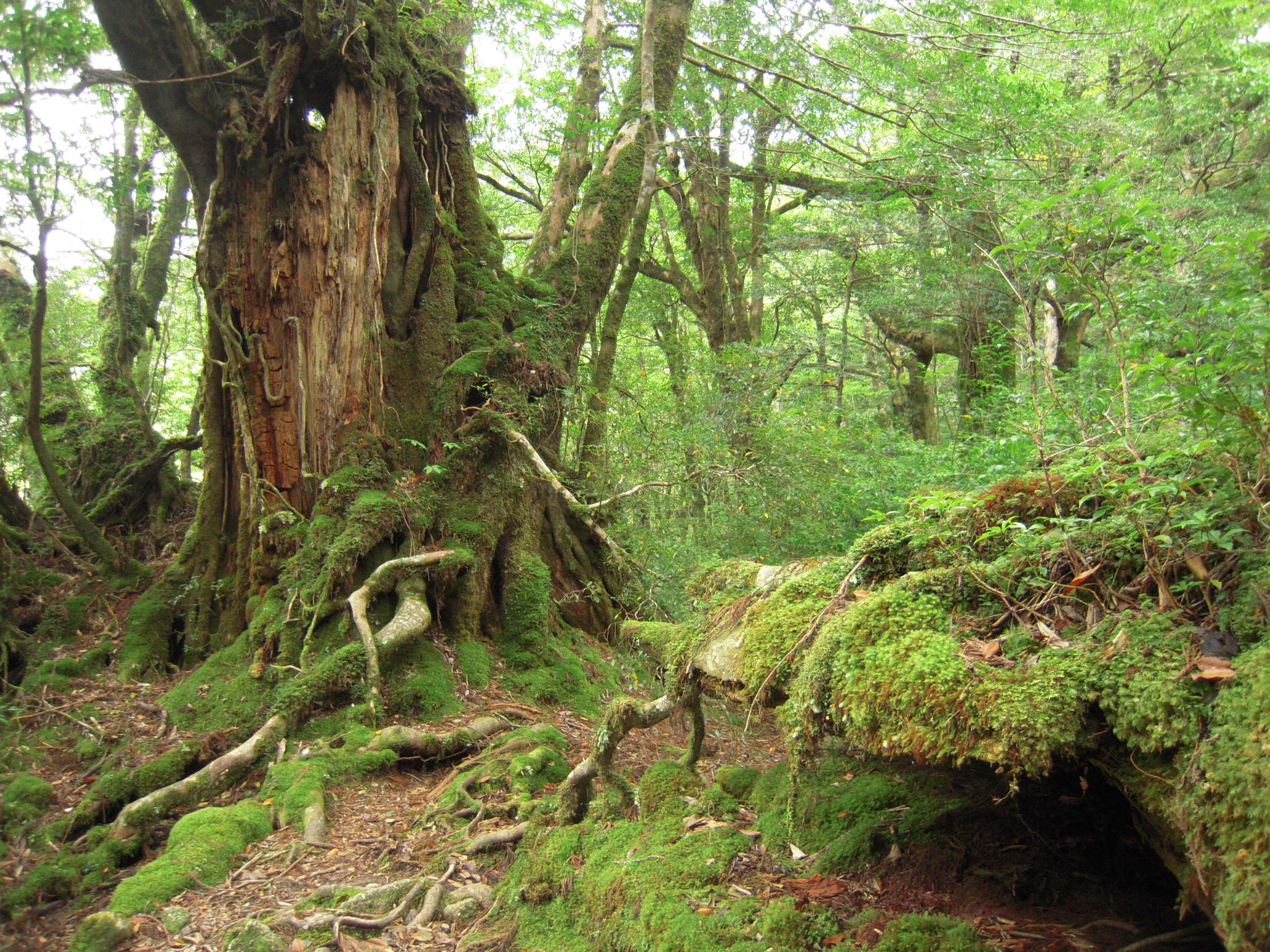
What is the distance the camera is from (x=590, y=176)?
8797mm

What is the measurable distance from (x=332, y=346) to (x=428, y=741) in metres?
3.63

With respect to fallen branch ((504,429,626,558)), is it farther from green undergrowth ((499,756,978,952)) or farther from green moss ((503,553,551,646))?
green undergrowth ((499,756,978,952))

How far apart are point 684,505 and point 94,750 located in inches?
299

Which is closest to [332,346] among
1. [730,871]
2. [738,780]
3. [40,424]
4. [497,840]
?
[40,424]

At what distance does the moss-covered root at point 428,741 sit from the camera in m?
5.22

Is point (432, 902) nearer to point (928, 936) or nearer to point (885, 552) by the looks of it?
point (928, 936)

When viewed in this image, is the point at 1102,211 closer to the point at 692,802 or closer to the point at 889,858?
the point at 889,858

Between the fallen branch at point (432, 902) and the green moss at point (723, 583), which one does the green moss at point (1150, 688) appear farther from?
the fallen branch at point (432, 902)

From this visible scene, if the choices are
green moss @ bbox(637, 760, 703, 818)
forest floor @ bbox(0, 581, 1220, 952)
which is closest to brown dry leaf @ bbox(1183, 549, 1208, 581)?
forest floor @ bbox(0, 581, 1220, 952)

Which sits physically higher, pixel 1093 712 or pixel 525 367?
pixel 525 367

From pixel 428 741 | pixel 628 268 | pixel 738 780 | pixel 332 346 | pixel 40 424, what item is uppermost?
pixel 628 268

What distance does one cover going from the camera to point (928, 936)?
7.30ft

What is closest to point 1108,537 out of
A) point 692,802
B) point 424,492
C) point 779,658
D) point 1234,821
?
point 1234,821

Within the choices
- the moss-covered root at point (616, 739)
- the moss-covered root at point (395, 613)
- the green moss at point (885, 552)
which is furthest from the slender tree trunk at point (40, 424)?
the green moss at point (885, 552)
